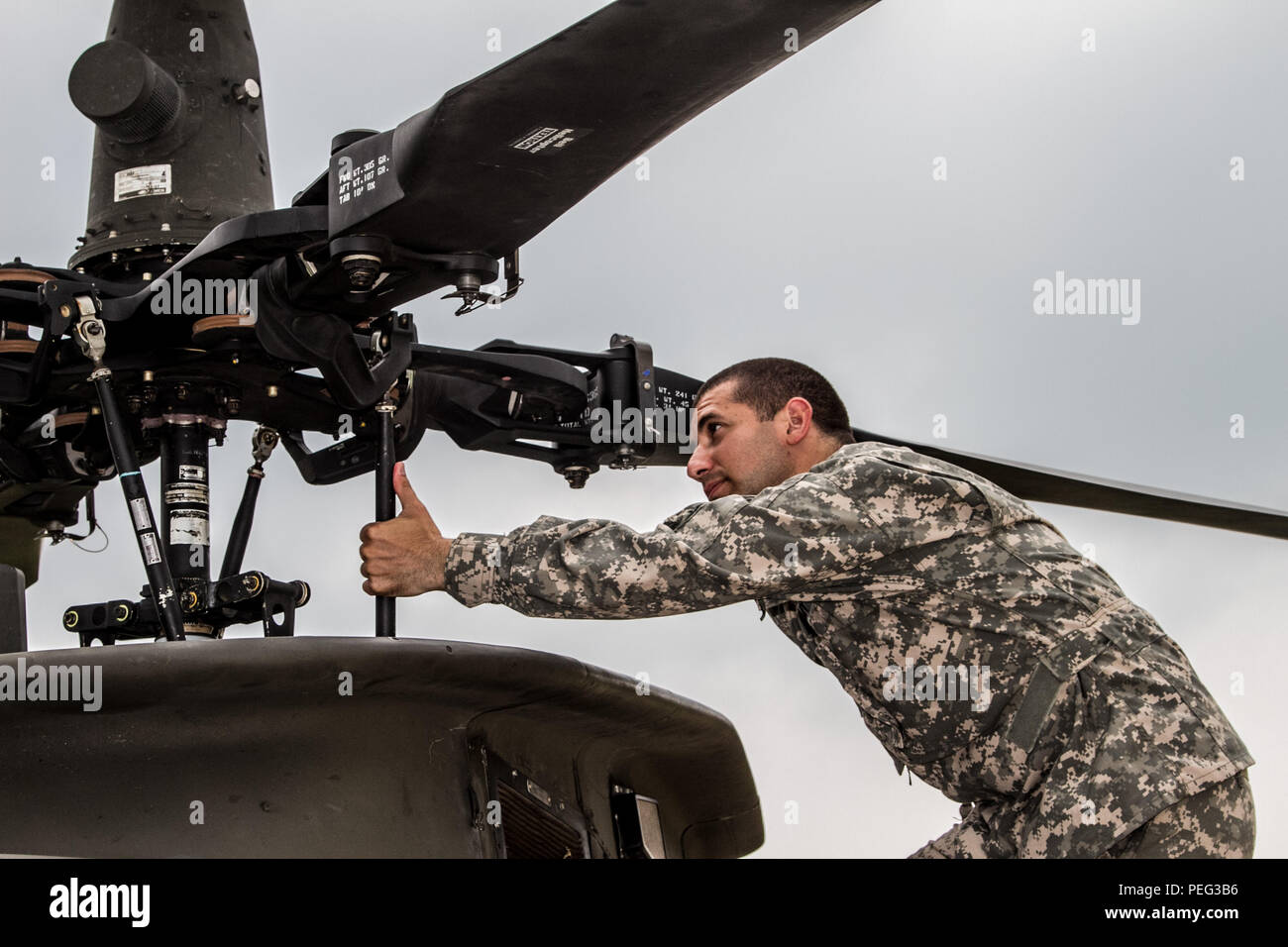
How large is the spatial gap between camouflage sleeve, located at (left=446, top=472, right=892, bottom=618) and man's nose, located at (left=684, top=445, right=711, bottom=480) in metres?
0.67

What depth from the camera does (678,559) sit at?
16.4ft

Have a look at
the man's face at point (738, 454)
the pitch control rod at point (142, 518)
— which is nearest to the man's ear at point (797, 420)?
the man's face at point (738, 454)

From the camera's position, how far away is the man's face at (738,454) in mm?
5797

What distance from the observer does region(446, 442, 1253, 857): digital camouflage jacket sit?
4934mm

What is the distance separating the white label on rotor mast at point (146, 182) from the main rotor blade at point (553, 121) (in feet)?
3.78

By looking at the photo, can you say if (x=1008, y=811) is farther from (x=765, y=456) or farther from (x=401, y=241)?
(x=401, y=241)

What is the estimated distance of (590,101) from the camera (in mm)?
4402

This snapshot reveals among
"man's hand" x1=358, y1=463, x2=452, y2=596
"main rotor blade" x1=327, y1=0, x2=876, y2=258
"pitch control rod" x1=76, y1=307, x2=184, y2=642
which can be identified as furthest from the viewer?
"pitch control rod" x1=76, y1=307, x2=184, y2=642

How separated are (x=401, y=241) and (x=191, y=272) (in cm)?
92

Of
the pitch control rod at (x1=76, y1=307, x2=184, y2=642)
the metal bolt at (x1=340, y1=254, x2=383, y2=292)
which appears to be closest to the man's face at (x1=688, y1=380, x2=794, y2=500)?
the metal bolt at (x1=340, y1=254, x2=383, y2=292)

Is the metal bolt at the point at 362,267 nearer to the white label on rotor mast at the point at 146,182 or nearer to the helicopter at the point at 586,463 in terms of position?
the helicopter at the point at 586,463

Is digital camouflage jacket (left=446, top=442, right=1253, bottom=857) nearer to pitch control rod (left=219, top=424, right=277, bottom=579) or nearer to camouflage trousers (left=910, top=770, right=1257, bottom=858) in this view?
camouflage trousers (left=910, top=770, right=1257, bottom=858)

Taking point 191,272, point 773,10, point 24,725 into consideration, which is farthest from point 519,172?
point 24,725

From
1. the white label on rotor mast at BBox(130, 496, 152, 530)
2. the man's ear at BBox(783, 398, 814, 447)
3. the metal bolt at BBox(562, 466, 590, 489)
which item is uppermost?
the man's ear at BBox(783, 398, 814, 447)
